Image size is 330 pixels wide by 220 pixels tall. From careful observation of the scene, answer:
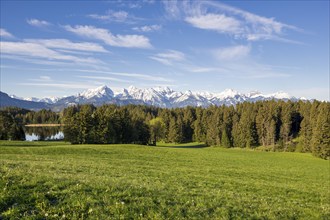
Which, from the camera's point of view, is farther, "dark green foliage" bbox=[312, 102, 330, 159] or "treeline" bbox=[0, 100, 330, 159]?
"treeline" bbox=[0, 100, 330, 159]

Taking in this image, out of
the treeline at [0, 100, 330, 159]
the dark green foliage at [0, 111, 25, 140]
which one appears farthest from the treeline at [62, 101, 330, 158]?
the dark green foliage at [0, 111, 25, 140]

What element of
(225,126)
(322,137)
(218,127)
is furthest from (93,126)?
(322,137)

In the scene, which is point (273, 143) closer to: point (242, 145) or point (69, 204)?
point (242, 145)

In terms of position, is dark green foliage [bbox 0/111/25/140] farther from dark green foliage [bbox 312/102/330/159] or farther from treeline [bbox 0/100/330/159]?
dark green foliage [bbox 312/102/330/159]

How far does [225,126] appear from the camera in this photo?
143125 millimetres

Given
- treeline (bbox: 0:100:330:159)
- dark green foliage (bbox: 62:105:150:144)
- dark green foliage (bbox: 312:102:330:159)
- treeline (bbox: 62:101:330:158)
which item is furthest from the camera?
treeline (bbox: 0:100:330:159)

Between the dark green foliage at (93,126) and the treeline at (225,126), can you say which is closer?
the dark green foliage at (93,126)

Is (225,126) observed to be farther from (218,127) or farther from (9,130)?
(9,130)

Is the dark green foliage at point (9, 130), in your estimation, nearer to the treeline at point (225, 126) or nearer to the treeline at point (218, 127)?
the treeline at point (218, 127)

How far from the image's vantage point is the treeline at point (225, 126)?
100m

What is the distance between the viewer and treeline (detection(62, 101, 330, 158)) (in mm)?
100375

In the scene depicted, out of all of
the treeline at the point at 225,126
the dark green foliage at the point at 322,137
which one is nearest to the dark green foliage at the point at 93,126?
the treeline at the point at 225,126

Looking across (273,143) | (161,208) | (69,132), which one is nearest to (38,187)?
(161,208)

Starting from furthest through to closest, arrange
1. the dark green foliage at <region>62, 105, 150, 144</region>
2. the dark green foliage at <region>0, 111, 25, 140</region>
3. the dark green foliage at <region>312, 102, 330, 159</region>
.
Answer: the dark green foliage at <region>0, 111, 25, 140</region> < the dark green foliage at <region>62, 105, 150, 144</region> < the dark green foliage at <region>312, 102, 330, 159</region>
